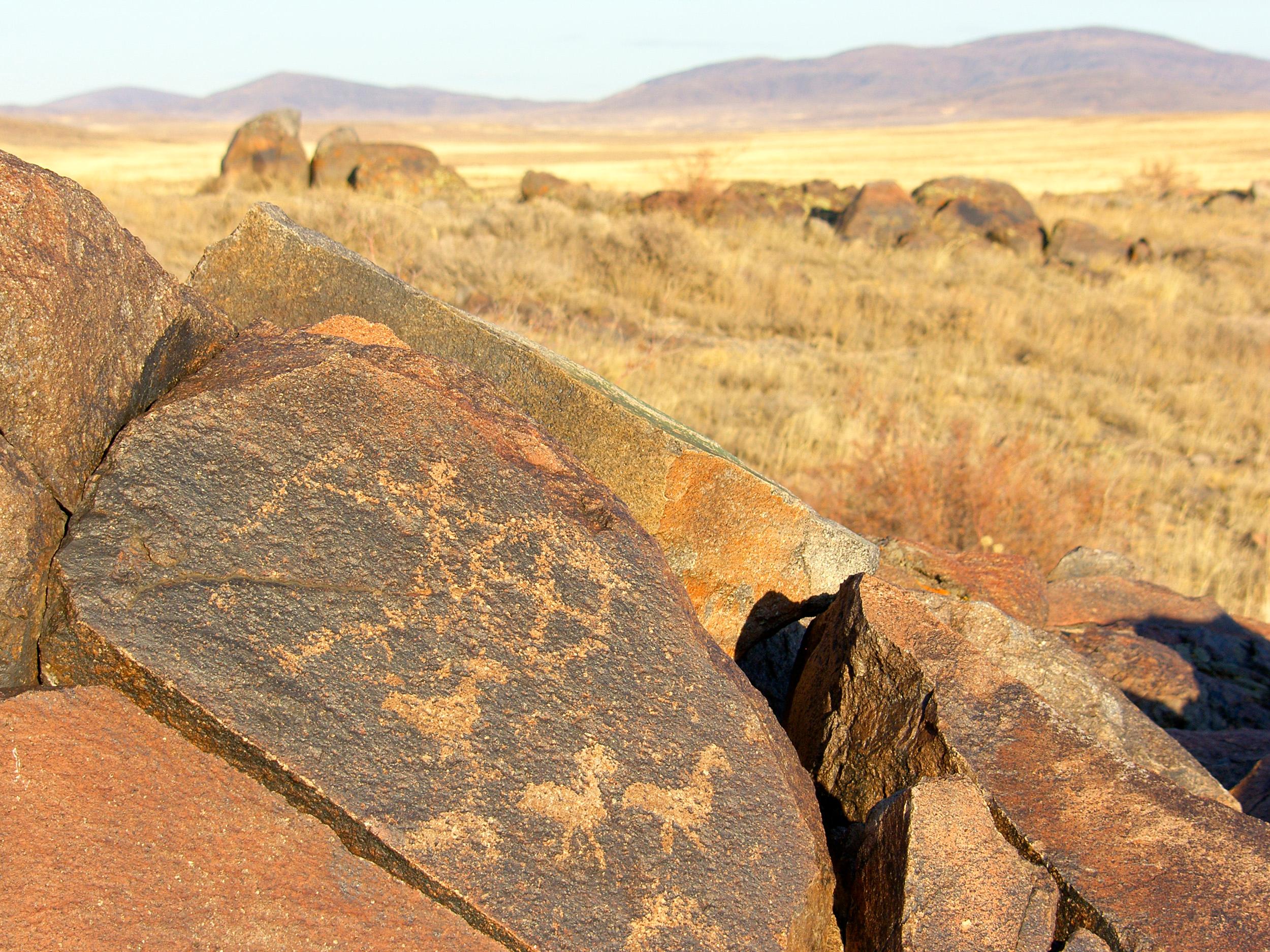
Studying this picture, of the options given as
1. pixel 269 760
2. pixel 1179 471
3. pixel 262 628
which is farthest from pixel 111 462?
pixel 1179 471

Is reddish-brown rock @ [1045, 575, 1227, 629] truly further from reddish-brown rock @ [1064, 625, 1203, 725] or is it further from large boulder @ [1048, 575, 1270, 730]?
reddish-brown rock @ [1064, 625, 1203, 725]

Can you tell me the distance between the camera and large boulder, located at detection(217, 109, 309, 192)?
18.7m

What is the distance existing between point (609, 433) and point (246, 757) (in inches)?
53.5

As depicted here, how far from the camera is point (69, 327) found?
1.83m

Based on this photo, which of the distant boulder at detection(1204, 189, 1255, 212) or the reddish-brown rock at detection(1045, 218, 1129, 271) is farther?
the distant boulder at detection(1204, 189, 1255, 212)

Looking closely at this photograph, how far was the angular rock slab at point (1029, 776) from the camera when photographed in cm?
179

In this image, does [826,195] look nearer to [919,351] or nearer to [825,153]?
[919,351]

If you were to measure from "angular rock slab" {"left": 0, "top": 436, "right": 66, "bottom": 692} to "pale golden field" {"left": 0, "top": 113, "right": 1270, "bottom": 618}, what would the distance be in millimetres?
4554

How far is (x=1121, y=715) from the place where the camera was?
9.42ft

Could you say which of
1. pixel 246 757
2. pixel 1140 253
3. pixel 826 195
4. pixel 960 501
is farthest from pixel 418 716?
pixel 826 195

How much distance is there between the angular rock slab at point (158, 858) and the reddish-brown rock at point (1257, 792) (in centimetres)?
225

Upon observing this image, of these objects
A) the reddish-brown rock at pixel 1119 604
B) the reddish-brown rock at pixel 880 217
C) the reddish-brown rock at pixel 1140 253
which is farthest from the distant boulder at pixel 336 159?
the reddish-brown rock at pixel 1119 604

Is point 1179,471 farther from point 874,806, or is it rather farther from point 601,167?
point 601,167

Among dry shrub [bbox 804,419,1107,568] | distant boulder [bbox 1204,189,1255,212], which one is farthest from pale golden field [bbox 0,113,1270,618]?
distant boulder [bbox 1204,189,1255,212]
